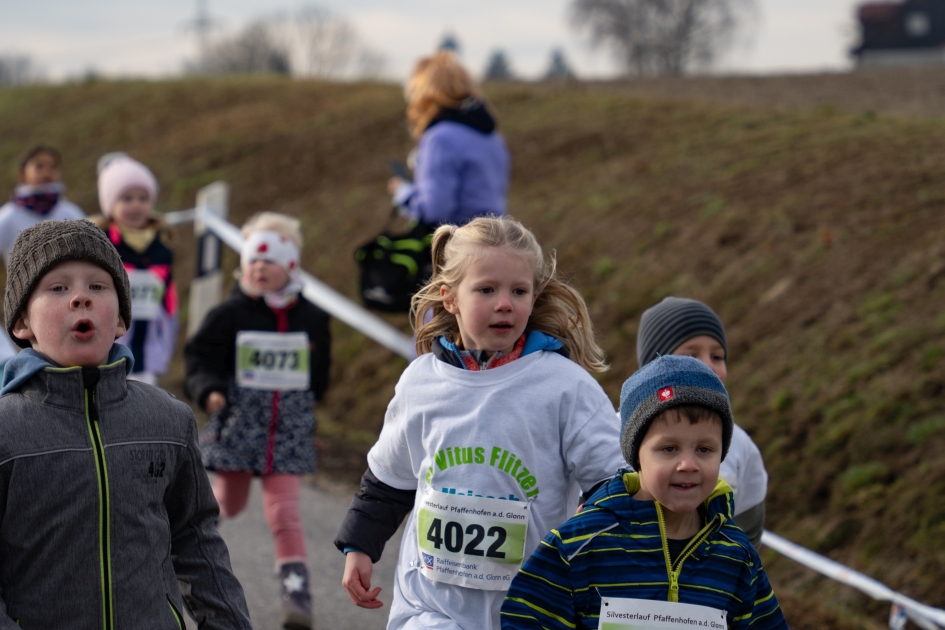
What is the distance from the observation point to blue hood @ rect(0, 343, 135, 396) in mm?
2588

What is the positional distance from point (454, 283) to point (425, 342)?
0.29 meters

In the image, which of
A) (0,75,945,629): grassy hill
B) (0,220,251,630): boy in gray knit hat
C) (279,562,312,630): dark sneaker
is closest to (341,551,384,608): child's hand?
(0,220,251,630): boy in gray knit hat

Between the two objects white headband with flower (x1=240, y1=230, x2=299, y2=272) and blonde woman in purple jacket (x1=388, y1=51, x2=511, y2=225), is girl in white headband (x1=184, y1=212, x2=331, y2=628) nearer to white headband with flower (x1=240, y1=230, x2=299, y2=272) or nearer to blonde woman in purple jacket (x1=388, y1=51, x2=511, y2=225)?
white headband with flower (x1=240, y1=230, x2=299, y2=272)

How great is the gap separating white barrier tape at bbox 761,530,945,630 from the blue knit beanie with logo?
1.89 metres

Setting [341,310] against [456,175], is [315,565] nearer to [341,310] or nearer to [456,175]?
[456,175]

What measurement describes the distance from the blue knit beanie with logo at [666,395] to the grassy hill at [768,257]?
36.1 inches

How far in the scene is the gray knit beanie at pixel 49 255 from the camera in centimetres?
265

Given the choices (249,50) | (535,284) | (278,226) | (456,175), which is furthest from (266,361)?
(249,50)

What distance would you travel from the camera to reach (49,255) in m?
2.64

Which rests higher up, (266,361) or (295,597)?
(266,361)

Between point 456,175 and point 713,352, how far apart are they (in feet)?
9.19

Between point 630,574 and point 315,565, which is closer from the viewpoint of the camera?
point 630,574

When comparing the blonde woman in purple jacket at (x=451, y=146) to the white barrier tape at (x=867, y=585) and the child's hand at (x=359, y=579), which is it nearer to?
the white barrier tape at (x=867, y=585)

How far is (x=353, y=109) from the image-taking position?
1925 centimetres
